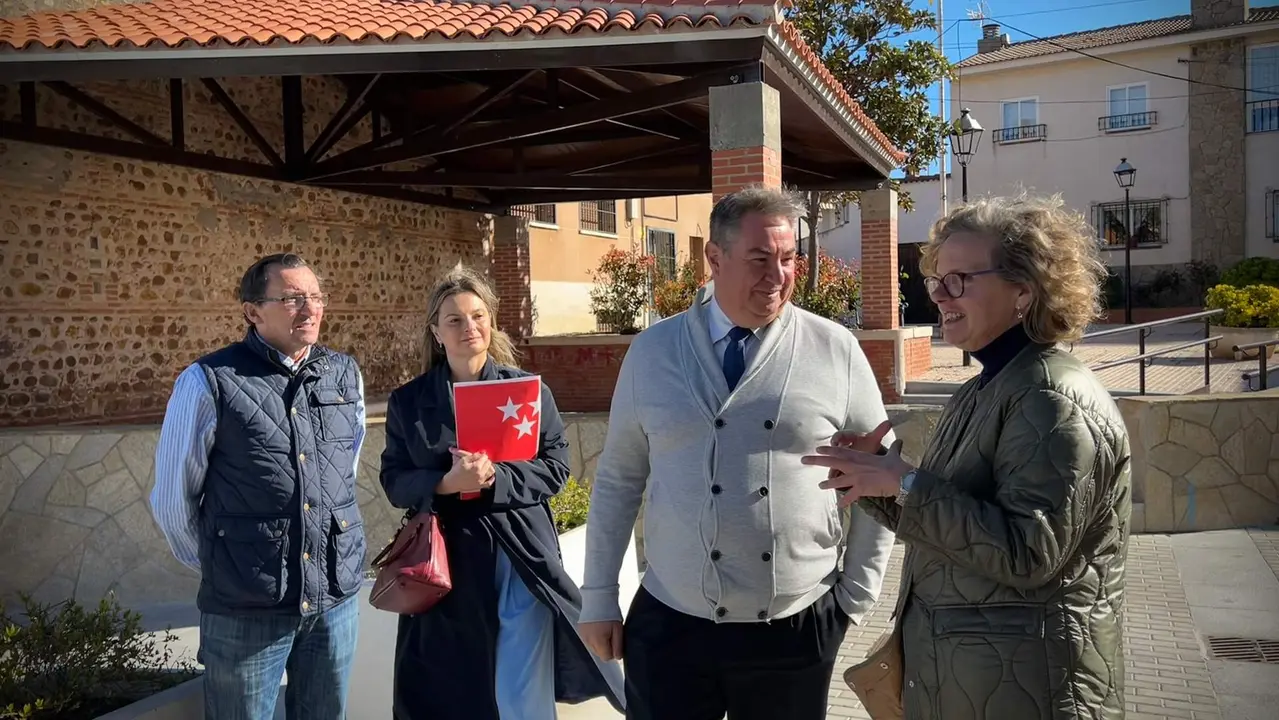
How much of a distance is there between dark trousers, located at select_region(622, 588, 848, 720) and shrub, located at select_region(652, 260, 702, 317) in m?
9.49

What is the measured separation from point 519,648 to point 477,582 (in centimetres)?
27

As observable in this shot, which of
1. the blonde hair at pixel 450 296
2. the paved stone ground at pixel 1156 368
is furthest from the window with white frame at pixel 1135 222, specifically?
the blonde hair at pixel 450 296

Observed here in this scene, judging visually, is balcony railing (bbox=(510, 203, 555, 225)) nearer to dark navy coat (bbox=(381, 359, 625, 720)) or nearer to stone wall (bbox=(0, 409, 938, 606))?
stone wall (bbox=(0, 409, 938, 606))

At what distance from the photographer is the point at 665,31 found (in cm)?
674

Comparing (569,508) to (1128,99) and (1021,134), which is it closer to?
(1021,134)

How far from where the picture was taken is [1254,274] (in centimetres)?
2162

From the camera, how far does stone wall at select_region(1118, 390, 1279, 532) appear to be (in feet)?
25.0

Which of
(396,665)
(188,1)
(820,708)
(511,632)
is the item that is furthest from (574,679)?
(188,1)

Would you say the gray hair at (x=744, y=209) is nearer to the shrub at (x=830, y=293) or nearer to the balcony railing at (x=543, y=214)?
the shrub at (x=830, y=293)

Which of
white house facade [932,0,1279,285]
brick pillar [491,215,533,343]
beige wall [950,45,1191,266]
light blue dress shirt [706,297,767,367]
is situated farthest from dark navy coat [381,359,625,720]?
beige wall [950,45,1191,266]

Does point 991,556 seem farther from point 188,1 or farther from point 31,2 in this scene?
point 31,2

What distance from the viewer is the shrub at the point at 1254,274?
21.4 m

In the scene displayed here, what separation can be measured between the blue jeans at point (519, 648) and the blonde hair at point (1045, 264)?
1883 millimetres

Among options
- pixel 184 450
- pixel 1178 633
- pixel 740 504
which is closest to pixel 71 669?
pixel 184 450
